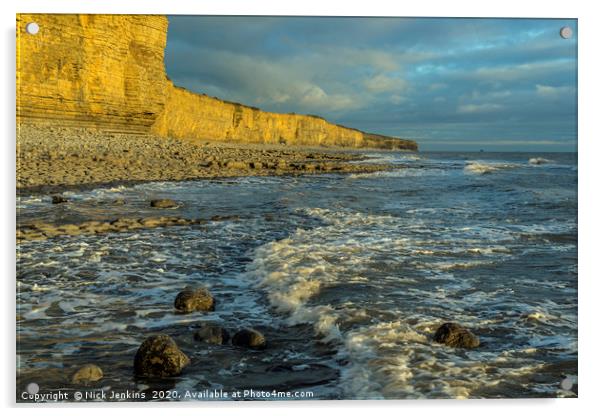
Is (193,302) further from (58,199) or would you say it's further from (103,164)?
(103,164)

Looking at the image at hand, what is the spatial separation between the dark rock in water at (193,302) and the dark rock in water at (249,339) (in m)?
0.85

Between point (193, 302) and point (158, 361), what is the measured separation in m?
1.19

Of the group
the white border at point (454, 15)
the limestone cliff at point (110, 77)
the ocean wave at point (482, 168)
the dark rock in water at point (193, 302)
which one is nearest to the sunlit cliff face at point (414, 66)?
the white border at point (454, 15)

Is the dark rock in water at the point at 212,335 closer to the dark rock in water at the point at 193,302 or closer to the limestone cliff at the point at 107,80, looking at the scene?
the dark rock in water at the point at 193,302

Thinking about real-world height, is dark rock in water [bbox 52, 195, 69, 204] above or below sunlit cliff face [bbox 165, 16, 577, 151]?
below

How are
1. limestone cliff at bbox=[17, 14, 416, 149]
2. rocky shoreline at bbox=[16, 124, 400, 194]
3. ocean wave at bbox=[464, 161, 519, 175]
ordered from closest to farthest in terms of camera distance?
limestone cliff at bbox=[17, 14, 416, 149], rocky shoreline at bbox=[16, 124, 400, 194], ocean wave at bbox=[464, 161, 519, 175]

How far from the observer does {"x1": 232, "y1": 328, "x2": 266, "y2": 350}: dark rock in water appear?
159 inches

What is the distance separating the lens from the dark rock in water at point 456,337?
13.3 ft

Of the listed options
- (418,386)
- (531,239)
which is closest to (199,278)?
(418,386)

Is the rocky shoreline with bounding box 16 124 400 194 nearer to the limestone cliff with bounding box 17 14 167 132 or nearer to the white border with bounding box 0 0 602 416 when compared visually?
the white border with bounding box 0 0 602 416

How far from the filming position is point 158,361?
12.1ft

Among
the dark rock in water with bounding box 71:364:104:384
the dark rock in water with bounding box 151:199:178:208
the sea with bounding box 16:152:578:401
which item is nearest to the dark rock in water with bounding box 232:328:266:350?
the sea with bounding box 16:152:578:401

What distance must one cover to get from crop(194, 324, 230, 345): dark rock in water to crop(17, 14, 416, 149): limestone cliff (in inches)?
126

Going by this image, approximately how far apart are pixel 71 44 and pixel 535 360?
51.7ft
